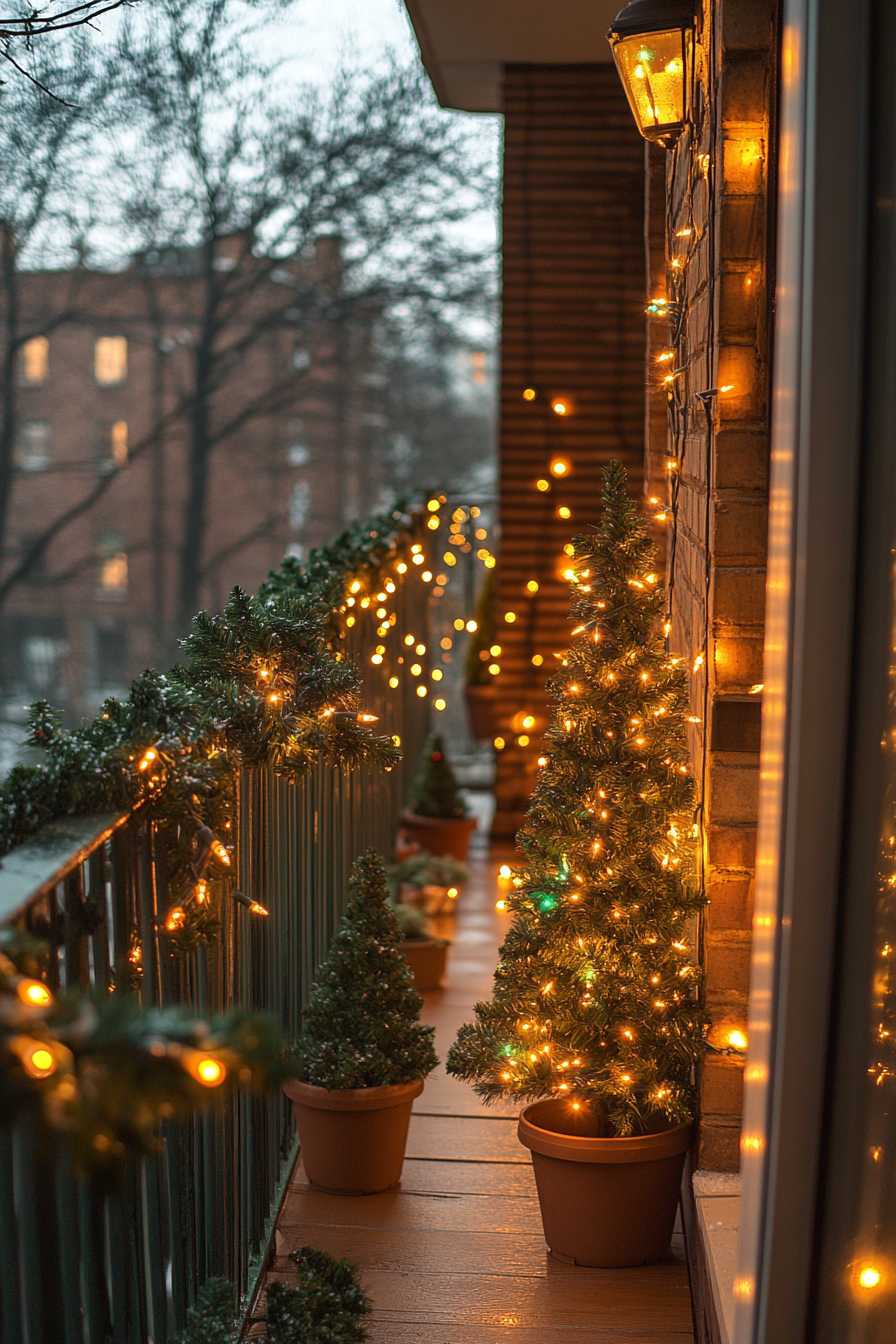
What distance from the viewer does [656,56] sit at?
2096 millimetres

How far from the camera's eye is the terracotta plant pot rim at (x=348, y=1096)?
2098 mm

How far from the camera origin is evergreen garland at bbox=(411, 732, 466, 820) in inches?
176

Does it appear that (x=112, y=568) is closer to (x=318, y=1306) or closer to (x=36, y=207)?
(x=36, y=207)

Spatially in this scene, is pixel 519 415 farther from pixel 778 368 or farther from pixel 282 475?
pixel 282 475

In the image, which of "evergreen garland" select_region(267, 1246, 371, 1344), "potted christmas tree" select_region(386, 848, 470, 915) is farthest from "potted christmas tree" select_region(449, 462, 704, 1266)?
"potted christmas tree" select_region(386, 848, 470, 915)

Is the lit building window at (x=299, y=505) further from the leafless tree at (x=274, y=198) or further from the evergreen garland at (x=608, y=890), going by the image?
the evergreen garland at (x=608, y=890)

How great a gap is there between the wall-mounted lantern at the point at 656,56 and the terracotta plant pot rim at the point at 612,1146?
1.85m

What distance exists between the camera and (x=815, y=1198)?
46.6 inches

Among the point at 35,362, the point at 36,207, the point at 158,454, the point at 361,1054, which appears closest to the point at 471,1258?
the point at 361,1054

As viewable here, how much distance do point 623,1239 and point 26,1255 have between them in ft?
4.15

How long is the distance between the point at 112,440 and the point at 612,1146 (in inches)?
399

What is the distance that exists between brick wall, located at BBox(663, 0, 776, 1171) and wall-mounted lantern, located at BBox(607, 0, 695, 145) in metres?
0.06

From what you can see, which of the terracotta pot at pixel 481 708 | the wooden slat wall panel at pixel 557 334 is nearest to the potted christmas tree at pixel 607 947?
the wooden slat wall panel at pixel 557 334

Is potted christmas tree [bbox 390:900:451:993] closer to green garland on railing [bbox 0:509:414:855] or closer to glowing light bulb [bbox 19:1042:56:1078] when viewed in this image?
green garland on railing [bbox 0:509:414:855]
